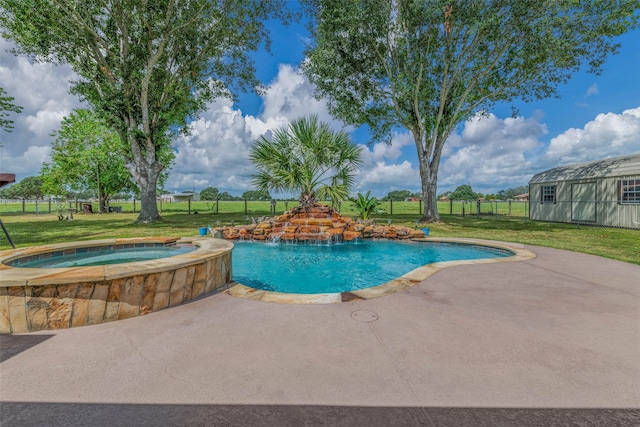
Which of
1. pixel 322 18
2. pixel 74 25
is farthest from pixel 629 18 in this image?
pixel 74 25

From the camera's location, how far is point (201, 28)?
1426 cm

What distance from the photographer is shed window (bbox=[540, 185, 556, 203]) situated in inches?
651

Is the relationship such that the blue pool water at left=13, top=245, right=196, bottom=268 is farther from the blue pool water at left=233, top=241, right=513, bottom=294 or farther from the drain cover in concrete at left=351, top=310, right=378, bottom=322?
the drain cover in concrete at left=351, top=310, right=378, bottom=322

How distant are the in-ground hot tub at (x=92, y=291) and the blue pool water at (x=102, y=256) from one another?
83cm

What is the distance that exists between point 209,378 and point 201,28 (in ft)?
56.3

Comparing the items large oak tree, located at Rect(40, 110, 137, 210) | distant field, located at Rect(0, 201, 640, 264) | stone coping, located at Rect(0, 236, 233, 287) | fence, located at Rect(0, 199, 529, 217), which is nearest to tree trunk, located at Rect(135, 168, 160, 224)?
distant field, located at Rect(0, 201, 640, 264)

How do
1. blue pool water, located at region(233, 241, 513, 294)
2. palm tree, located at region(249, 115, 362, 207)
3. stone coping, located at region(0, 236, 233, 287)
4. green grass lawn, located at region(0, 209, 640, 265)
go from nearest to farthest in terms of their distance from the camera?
stone coping, located at region(0, 236, 233, 287)
blue pool water, located at region(233, 241, 513, 294)
green grass lawn, located at region(0, 209, 640, 265)
palm tree, located at region(249, 115, 362, 207)

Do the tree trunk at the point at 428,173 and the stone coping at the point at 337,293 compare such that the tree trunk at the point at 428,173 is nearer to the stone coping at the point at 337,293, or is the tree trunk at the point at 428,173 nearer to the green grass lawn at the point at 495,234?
the green grass lawn at the point at 495,234

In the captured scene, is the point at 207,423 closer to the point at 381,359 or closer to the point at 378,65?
the point at 381,359

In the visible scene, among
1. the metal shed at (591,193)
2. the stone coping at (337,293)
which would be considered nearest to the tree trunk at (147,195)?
the stone coping at (337,293)

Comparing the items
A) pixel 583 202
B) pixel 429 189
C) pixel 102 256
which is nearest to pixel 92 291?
pixel 102 256

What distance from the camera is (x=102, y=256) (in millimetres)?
5094

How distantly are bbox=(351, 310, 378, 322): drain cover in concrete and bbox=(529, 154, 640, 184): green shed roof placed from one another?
16.6 meters

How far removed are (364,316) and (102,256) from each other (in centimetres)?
497
